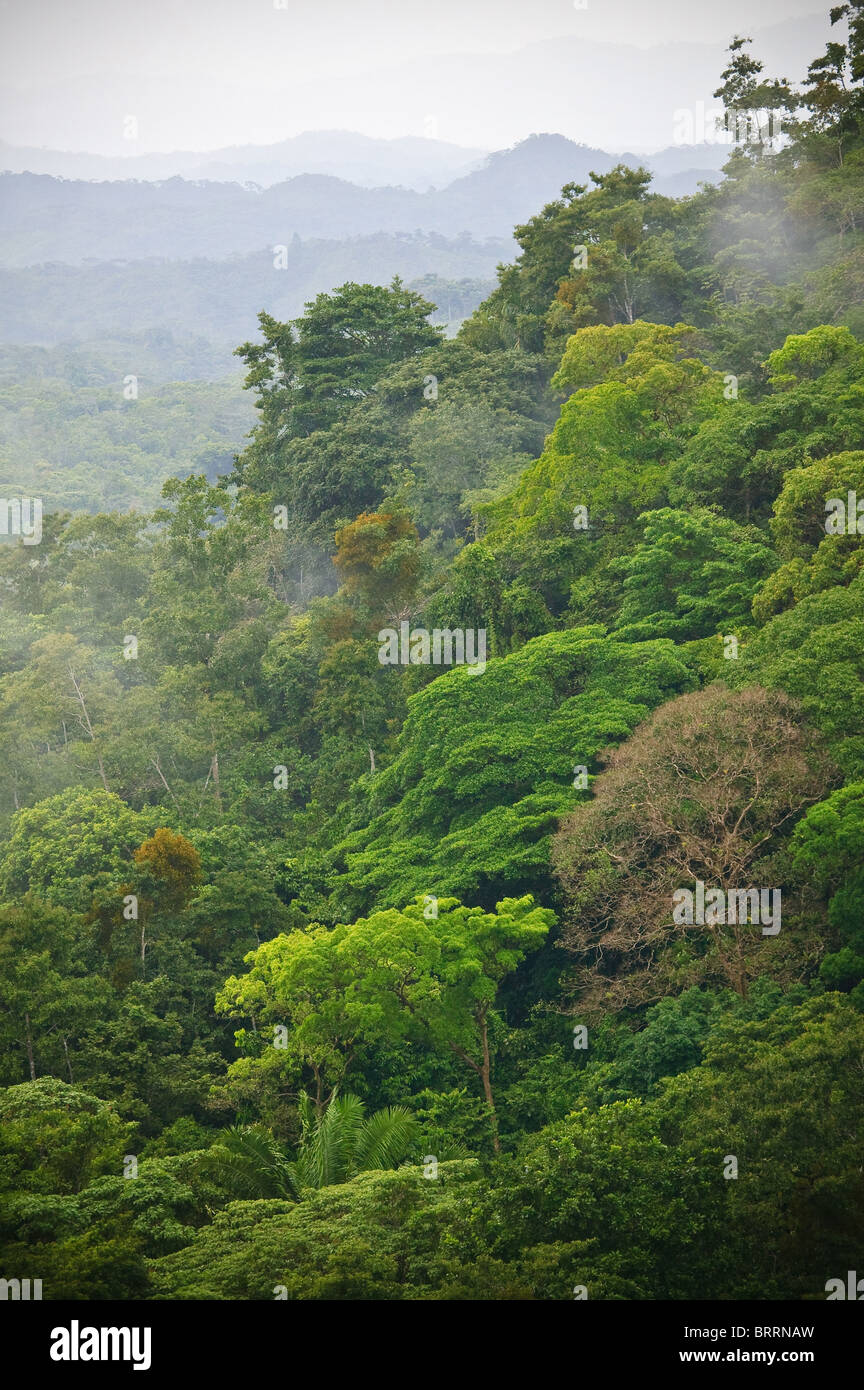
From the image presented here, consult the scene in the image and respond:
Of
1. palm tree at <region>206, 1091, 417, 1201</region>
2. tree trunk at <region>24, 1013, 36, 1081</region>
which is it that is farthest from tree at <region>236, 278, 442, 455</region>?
palm tree at <region>206, 1091, 417, 1201</region>

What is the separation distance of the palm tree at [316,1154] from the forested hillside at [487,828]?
58 millimetres

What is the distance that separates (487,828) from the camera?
76.2ft

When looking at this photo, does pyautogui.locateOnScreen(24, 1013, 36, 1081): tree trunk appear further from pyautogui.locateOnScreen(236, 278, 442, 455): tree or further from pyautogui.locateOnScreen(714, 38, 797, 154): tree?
pyautogui.locateOnScreen(714, 38, 797, 154): tree

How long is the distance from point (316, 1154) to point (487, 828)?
7202 millimetres

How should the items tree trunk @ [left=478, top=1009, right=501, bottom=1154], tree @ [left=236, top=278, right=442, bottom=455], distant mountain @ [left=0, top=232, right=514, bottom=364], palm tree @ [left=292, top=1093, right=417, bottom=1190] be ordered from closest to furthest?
palm tree @ [left=292, top=1093, right=417, bottom=1190]
tree trunk @ [left=478, top=1009, right=501, bottom=1154]
tree @ [left=236, top=278, right=442, bottom=455]
distant mountain @ [left=0, top=232, right=514, bottom=364]

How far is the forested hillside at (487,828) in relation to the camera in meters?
14.7

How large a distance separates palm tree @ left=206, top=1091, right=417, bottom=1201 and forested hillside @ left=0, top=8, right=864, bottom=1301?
0.19ft

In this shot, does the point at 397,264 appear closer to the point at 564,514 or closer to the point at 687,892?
the point at 564,514

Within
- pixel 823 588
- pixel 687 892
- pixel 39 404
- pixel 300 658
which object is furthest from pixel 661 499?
pixel 39 404

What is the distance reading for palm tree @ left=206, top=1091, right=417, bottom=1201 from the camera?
56.5ft

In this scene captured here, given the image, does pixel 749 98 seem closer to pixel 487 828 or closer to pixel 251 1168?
pixel 487 828

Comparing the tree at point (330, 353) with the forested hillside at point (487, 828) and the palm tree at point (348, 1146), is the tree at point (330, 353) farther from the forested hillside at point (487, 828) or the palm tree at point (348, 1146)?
the palm tree at point (348, 1146)

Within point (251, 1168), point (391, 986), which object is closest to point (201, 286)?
point (391, 986)

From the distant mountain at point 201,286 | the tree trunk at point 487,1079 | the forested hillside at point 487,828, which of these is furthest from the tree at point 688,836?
the distant mountain at point 201,286
